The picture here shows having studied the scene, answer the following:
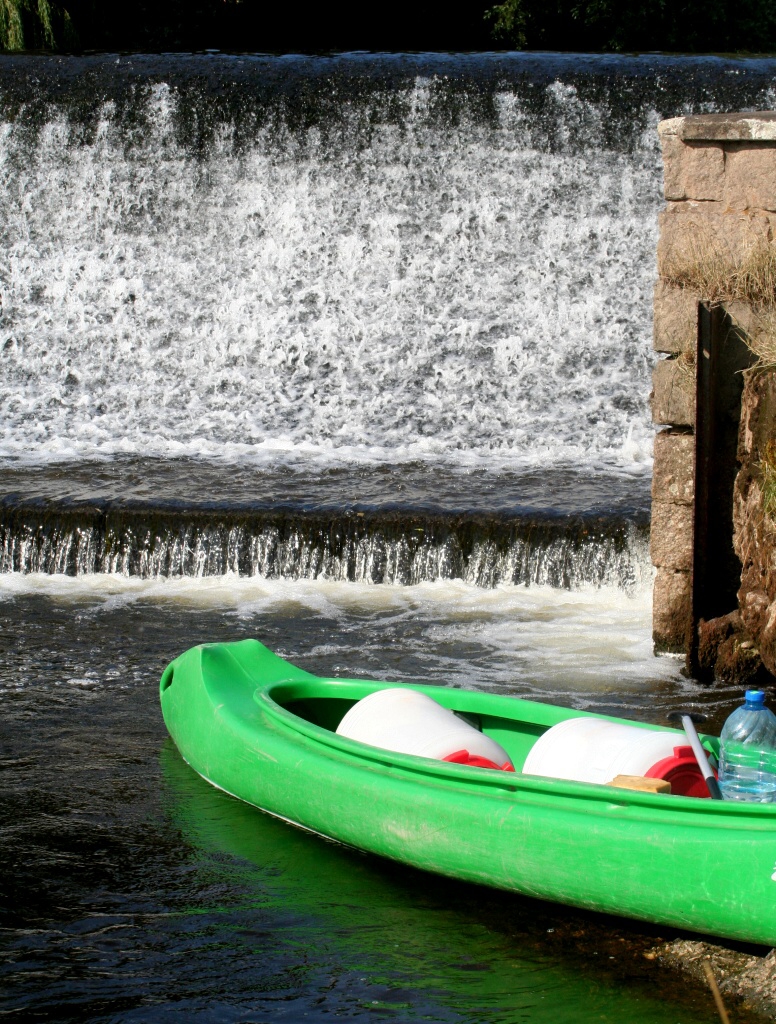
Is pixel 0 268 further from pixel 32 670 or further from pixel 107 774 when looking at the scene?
pixel 107 774

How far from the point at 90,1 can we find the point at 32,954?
1608cm

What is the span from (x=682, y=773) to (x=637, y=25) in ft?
54.2

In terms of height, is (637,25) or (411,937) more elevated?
(637,25)

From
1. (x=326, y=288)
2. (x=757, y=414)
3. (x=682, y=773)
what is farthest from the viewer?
(x=326, y=288)

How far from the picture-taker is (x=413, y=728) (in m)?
4.25

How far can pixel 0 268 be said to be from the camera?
480 inches

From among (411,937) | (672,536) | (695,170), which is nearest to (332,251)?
(695,170)

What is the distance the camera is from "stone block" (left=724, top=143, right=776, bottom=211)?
580 cm

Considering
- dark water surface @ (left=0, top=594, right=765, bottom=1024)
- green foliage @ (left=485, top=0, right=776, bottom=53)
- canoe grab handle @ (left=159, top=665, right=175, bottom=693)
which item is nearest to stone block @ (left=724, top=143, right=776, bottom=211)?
dark water surface @ (left=0, top=594, right=765, bottom=1024)

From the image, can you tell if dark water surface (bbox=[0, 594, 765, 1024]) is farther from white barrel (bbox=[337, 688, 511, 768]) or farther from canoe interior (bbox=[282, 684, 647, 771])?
canoe interior (bbox=[282, 684, 647, 771])

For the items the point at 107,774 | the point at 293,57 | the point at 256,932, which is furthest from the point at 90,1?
the point at 256,932

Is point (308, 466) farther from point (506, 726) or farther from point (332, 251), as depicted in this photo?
point (506, 726)

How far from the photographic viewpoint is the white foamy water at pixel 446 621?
6070mm

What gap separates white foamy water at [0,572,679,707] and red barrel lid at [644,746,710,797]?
1641mm
